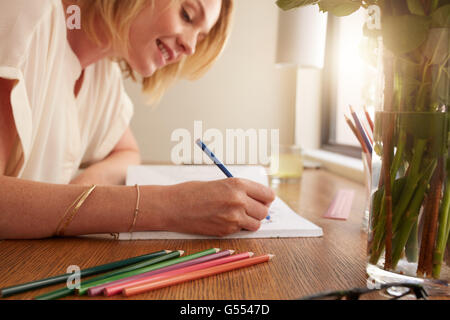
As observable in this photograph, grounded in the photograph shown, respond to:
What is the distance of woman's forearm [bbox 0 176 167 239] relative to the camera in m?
0.46

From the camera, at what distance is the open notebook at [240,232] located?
0.50 metres

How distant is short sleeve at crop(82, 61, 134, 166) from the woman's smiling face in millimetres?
139

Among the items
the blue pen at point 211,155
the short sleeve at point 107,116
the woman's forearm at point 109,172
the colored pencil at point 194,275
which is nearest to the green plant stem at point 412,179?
the colored pencil at point 194,275

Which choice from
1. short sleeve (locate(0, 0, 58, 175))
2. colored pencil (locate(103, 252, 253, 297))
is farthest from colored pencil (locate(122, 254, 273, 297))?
short sleeve (locate(0, 0, 58, 175))

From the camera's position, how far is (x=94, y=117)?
3.55 feet

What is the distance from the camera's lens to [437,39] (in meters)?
0.30

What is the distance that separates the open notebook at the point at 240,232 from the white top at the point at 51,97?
197 millimetres

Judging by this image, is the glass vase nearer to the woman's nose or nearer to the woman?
the woman

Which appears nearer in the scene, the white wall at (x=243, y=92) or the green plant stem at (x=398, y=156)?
the green plant stem at (x=398, y=156)

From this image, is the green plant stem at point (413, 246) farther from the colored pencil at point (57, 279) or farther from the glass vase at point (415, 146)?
the colored pencil at point (57, 279)
